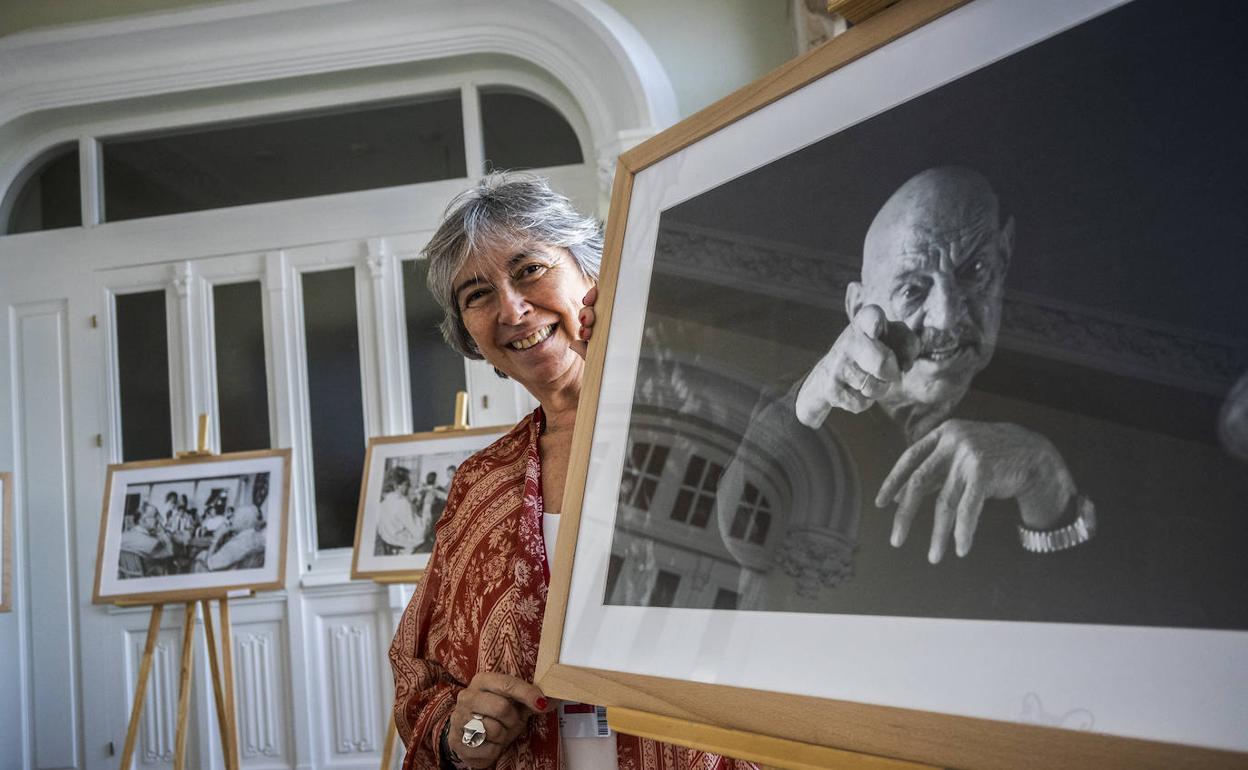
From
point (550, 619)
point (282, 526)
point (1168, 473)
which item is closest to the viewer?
Result: point (1168, 473)

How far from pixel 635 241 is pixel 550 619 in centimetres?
37

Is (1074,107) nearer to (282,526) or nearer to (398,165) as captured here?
(282,526)

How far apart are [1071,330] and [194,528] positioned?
13.6 ft

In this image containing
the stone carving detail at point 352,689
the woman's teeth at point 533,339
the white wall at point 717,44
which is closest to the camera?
the woman's teeth at point 533,339

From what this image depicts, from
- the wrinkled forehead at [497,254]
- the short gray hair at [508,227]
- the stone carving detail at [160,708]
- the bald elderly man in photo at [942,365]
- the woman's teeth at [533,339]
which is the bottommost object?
the stone carving detail at [160,708]

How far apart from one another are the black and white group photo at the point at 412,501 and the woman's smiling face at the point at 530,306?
2.57 metres

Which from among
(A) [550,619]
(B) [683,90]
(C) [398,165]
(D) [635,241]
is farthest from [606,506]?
(C) [398,165]

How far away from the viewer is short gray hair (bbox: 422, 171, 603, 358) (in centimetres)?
146

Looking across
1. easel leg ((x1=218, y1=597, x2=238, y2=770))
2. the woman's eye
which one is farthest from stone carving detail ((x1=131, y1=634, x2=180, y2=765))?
the woman's eye

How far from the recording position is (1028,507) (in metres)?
0.58

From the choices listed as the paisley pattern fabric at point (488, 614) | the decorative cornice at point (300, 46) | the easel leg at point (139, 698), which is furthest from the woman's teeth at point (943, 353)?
A: the decorative cornice at point (300, 46)

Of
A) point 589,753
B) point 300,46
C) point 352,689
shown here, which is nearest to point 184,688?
point 352,689

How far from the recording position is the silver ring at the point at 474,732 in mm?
1200

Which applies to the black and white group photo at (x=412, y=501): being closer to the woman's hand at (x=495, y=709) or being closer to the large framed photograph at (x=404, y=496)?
the large framed photograph at (x=404, y=496)
